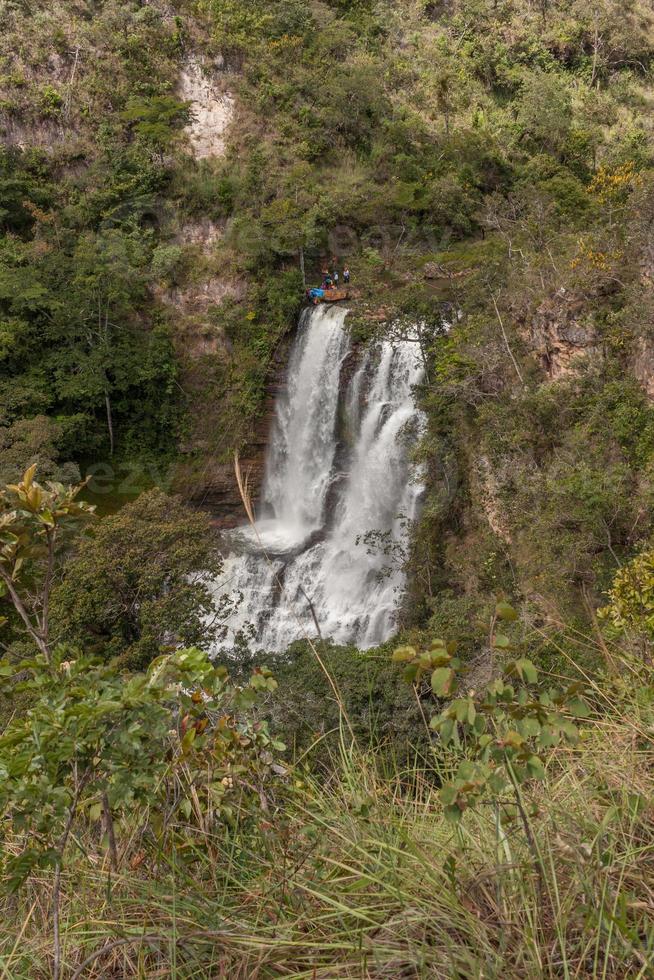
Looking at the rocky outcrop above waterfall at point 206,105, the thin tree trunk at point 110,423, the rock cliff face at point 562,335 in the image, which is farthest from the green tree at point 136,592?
the rocky outcrop above waterfall at point 206,105

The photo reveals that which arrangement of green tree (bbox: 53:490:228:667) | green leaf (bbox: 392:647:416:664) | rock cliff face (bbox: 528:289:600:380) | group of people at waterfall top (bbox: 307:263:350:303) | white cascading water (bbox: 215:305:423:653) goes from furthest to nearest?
group of people at waterfall top (bbox: 307:263:350:303) < white cascading water (bbox: 215:305:423:653) < rock cliff face (bbox: 528:289:600:380) < green tree (bbox: 53:490:228:667) < green leaf (bbox: 392:647:416:664)

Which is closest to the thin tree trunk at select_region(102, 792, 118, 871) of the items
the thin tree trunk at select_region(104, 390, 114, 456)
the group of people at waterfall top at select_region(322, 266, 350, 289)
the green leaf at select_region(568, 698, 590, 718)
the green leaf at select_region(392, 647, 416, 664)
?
the green leaf at select_region(392, 647, 416, 664)

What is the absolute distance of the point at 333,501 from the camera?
50.1ft

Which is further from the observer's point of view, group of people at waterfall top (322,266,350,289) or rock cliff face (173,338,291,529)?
group of people at waterfall top (322,266,350,289)

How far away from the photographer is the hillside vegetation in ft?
5.38

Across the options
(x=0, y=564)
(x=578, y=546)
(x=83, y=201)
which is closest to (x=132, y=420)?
(x=83, y=201)

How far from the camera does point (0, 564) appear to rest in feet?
7.30

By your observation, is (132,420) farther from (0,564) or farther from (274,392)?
(0,564)

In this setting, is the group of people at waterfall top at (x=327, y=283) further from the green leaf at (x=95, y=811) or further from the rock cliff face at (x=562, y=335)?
the green leaf at (x=95, y=811)

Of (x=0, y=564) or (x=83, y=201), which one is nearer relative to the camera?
(x=0, y=564)

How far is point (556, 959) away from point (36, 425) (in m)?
14.4

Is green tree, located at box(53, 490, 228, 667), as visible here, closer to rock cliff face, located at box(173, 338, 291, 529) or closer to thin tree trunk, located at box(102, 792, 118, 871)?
rock cliff face, located at box(173, 338, 291, 529)

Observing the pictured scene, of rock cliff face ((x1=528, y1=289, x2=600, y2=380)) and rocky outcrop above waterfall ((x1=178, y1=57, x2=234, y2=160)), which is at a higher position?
rocky outcrop above waterfall ((x1=178, y1=57, x2=234, y2=160))

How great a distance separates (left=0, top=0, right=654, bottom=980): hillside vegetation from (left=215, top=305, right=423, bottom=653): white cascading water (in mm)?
1042
